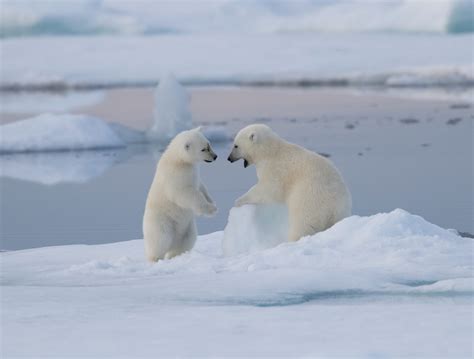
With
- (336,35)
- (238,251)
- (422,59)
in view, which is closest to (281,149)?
(238,251)

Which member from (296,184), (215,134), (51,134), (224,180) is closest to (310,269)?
(296,184)

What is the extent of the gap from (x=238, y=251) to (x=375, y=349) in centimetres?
228

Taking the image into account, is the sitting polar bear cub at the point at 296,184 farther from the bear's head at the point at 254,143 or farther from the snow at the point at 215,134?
the snow at the point at 215,134

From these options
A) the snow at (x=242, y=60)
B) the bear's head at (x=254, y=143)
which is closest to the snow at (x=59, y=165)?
the bear's head at (x=254, y=143)

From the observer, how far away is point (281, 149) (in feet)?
18.2

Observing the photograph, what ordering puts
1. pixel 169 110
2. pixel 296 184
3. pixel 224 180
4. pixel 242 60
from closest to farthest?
pixel 296 184 → pixel 224 180 → pixel 169 110 → pixel 242 60

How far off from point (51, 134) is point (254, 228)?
917cm

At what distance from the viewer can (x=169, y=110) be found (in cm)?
1454

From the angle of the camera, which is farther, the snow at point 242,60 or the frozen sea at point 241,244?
the snow at point 242,60

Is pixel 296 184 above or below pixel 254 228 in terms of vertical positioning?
above

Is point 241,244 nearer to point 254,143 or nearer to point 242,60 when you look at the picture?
point 254,143

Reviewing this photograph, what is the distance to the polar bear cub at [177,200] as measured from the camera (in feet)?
18.0

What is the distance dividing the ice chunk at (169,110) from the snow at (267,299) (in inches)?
346

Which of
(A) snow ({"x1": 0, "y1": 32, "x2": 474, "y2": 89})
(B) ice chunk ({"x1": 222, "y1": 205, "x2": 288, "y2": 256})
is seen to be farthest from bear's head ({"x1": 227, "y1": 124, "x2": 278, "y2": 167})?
(A) snow ({"x1": 0, "y1": 32, "x2": 474, "y2": 89})
